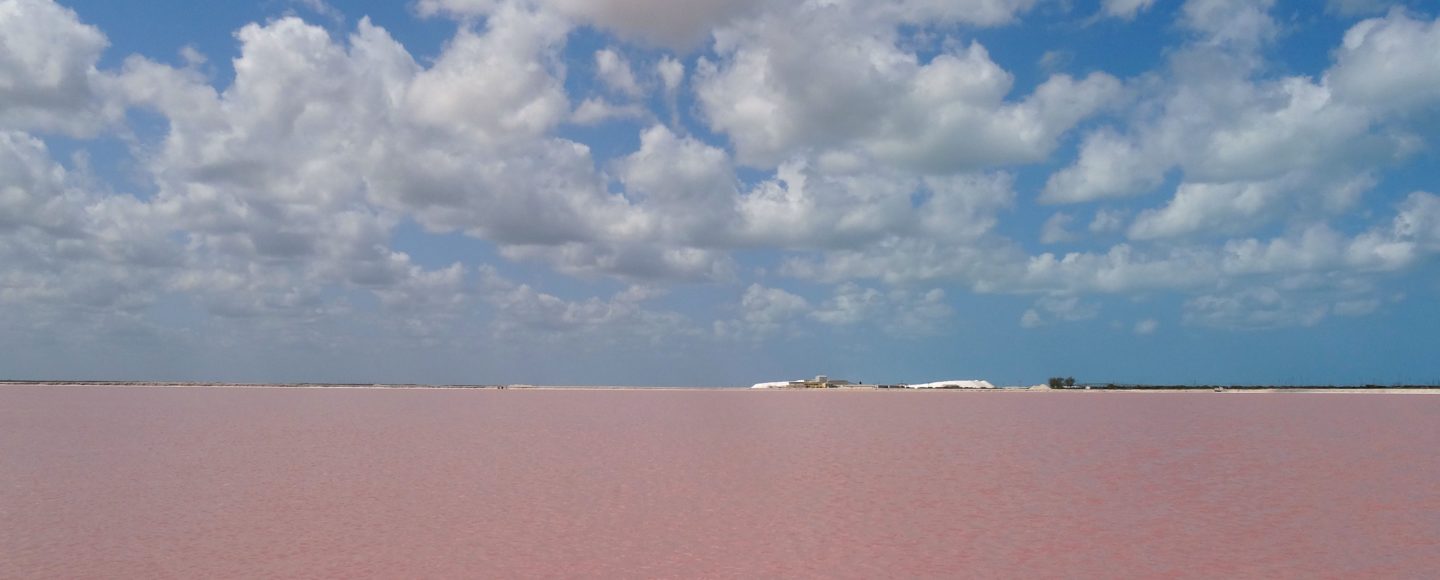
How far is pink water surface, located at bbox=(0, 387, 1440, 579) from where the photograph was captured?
14.8m

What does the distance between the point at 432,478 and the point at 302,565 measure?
10993mm

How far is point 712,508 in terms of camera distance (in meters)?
20.3

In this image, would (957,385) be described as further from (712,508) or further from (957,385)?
(712,508)

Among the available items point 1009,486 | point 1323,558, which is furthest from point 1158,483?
point 1323,558

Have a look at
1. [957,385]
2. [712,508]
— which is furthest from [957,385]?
[712,508]

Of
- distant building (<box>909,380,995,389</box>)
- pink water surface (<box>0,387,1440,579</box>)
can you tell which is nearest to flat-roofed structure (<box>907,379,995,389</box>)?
distant building (<box>909,380,995,389</box>)

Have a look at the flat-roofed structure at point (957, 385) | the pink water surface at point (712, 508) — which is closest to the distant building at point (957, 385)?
the flat-roofed structure at point (957, 385)

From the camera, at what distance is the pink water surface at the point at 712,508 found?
48.7ft

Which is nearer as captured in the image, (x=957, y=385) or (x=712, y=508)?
(x=712, y=508)

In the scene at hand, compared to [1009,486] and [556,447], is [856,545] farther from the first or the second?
[556,447]

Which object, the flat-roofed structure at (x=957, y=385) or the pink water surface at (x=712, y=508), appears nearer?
the pink water surface at (x=712, y=508)

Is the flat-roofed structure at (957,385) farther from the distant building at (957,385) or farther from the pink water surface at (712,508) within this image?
the pink water surface at (712,508)

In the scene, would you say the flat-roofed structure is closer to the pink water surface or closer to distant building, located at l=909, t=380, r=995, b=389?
distant building, located at l=909, t=380, r=995, b=389

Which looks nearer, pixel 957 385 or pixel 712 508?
pixel 712 508
